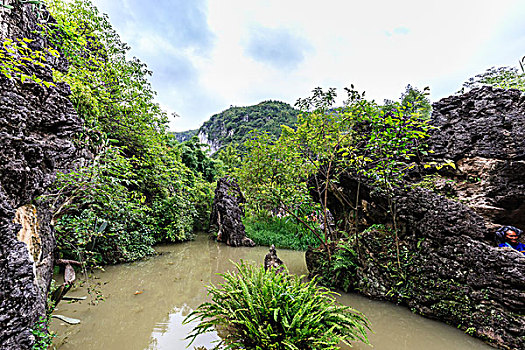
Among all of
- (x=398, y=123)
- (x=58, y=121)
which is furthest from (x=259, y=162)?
(x=58, y=121)

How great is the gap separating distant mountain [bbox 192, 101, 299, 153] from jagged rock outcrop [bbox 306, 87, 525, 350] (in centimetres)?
3871

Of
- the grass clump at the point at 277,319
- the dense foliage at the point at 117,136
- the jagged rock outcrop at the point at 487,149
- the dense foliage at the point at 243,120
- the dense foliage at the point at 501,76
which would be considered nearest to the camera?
the grass clump at the point at 277,319

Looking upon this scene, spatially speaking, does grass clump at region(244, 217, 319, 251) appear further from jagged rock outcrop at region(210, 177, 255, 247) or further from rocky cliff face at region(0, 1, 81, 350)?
rocky cliff face at region(0, 1, 81, 350)

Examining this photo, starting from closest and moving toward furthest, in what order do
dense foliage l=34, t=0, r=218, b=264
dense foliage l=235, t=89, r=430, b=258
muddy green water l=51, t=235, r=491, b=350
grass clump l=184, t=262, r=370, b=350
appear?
grass clump l=184, t=262, r=370, b=350, muddy green water l=51, t=235, r=491, b=350, dense foliage l=34, t=0, r=218, b=264, dense foliage l=235, t=89, r=430, b=258

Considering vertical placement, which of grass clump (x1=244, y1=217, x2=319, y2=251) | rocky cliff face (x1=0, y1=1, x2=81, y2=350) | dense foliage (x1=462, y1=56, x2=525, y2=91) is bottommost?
grass clump (x1=244, y1=217, x2=319, y2=251)

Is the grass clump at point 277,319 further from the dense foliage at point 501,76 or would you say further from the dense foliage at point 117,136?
the dense foliage at point 501,76

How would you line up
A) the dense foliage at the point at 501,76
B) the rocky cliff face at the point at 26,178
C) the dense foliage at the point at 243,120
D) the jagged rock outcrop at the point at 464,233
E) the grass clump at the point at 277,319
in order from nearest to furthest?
the rocky cliff face at the point at 26,178
the grass clump at the point at 277,319
the jagged rock outcrop at the point at 464,233
the dense foliage at the point at 501,76
the dense foliage at the point at 243,120

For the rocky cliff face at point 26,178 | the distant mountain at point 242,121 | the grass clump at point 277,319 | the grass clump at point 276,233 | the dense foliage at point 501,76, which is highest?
the distant mountain at point 242,121

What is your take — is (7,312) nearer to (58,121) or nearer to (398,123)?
(58,121)

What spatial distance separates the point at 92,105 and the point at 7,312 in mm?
4608

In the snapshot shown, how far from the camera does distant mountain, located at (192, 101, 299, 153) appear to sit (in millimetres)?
46625

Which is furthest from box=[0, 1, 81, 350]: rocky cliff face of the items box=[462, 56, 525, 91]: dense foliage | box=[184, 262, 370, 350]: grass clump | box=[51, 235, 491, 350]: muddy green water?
box=[462, 56, 525, 91]: dense foliage

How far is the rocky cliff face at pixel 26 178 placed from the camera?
171 centimetres

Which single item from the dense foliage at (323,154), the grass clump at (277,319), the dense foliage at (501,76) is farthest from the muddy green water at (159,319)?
the dense foliage at (501,76)
